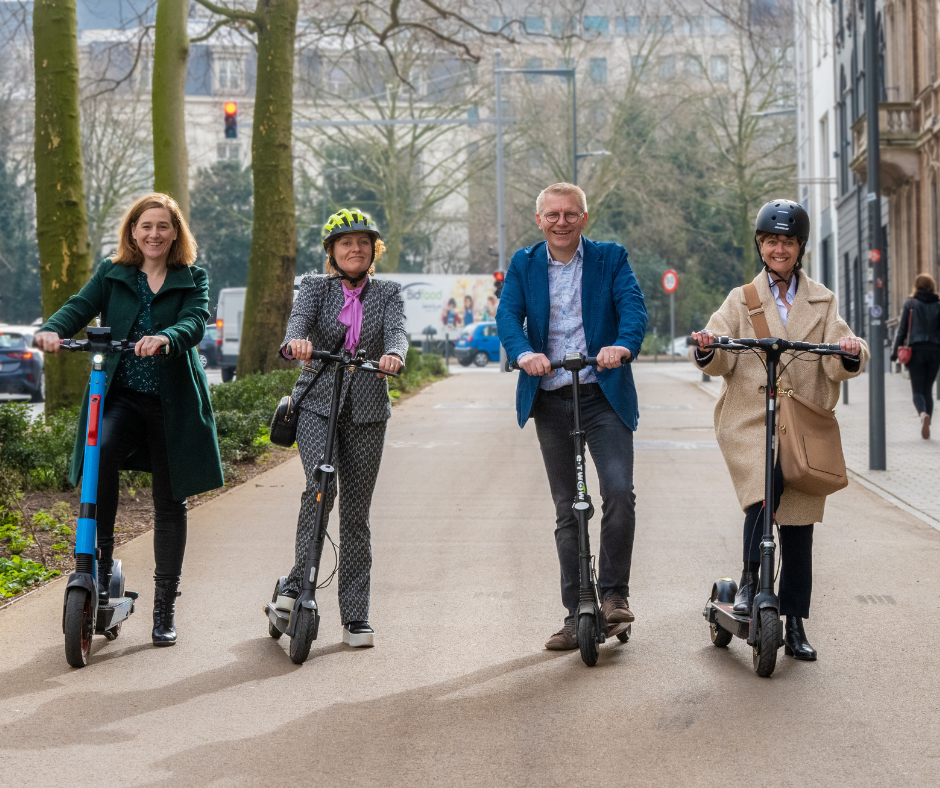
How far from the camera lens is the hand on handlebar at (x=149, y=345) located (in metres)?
5.32

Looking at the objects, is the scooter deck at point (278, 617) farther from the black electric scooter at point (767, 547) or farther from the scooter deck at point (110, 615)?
→ the black electric scooter at point (767, 547)

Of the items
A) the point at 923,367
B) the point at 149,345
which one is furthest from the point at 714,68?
the point at 149,345

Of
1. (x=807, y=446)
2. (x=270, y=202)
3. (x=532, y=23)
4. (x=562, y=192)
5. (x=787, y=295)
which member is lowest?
(x=807, y=446)

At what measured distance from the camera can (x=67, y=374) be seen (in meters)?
12.4

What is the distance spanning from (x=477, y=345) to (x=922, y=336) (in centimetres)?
2972

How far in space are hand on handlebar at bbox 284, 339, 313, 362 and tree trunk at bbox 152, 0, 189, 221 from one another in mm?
10461

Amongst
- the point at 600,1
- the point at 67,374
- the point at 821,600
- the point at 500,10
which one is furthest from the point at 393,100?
the point at 821,600

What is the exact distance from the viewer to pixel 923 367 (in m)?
15.5

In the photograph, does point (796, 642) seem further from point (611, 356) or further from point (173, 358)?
point (173, 358)

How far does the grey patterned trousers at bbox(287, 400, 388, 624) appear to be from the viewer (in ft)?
18.8

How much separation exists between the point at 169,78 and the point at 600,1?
212 inches

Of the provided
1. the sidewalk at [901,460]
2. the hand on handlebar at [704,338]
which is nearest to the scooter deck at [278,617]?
the hand on handlebar at [704,338]

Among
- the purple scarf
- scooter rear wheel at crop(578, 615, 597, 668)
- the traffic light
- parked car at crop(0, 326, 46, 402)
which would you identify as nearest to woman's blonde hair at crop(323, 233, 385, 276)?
the purple scarf

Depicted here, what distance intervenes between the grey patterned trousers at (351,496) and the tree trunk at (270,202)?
37.4ft
